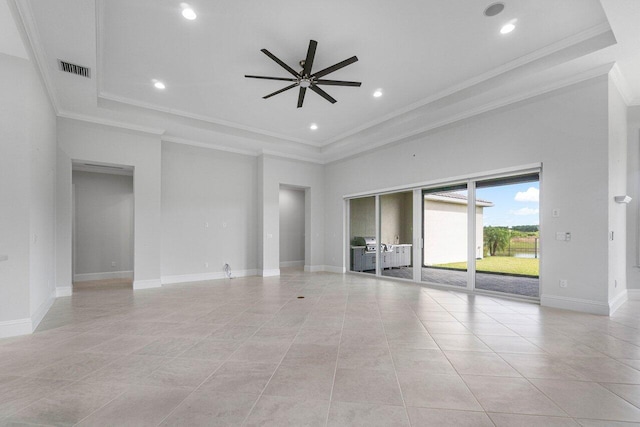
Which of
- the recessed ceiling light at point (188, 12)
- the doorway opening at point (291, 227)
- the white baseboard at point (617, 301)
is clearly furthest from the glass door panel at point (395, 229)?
the recessed ceiling light at point (188, 12)

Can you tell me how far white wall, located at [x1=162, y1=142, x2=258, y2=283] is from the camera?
6.79 meters

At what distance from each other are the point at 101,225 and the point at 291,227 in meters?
5.50

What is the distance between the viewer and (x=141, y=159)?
617 cm

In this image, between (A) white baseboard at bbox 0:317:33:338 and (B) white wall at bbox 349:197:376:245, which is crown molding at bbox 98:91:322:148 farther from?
(A) white baseboard at bbox 0:317:33:338

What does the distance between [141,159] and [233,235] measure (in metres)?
2.77

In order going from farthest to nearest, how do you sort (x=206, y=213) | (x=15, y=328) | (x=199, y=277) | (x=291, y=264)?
(x=291, y=264) → (x=206, y=213) → (x=199, y=277) → (x=15, y=328)

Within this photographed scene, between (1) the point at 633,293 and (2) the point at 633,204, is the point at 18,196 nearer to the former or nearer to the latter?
(2) the point at 633,204

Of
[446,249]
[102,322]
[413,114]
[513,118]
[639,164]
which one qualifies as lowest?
[102,322]

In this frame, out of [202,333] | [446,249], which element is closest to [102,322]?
[202,333]

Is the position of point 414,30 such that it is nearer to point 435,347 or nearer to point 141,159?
point 435,347

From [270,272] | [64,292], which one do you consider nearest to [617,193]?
[270,272]

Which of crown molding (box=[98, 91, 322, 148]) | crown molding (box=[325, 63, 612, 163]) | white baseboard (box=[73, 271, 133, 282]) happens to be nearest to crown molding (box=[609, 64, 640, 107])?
crown molding (box=[325, 63, 612, 163])

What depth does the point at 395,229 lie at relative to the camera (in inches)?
310

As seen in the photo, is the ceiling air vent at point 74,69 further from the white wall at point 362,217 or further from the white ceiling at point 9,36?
the white wall at point 362,217
